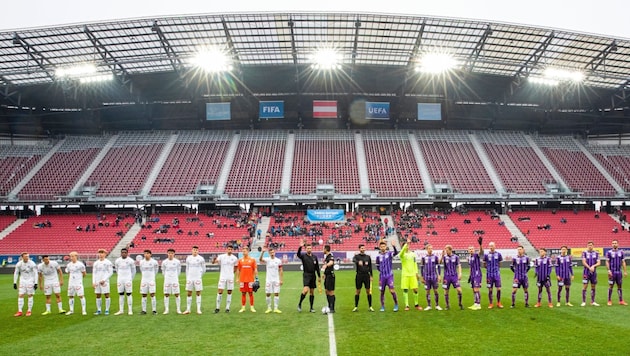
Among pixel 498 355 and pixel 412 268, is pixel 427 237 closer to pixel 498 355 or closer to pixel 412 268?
pixel 412 268

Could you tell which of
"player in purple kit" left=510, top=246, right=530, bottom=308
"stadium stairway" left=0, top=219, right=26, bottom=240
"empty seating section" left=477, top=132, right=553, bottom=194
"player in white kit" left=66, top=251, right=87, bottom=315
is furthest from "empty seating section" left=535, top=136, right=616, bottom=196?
"stadium stairway" left=0, top=219, right=26, bottom=240

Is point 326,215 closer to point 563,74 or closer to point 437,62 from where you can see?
point 437,62

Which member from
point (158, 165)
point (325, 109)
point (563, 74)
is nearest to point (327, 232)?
point (325, 109)

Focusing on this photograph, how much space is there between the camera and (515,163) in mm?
56469

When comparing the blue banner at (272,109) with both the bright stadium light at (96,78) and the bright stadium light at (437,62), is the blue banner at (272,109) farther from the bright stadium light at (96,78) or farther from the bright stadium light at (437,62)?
the bright stadium light at (437,62)

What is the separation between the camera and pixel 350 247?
43750 mm

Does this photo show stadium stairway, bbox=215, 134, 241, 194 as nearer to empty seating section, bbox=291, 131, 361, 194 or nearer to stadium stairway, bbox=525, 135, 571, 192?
empty seating section, bbox=291, 131, 361, 194

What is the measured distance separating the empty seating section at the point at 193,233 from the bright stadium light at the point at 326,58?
Answer: 17.1 m

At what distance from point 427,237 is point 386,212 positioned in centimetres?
663

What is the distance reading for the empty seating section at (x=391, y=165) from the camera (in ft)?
172

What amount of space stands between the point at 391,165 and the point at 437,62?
1351cm

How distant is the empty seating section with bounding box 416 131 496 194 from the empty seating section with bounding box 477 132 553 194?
77.0 inches

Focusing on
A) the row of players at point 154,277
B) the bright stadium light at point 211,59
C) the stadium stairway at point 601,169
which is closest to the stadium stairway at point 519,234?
the stadium stairway at point 601,169

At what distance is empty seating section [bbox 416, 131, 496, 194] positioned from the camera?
2095 inches
